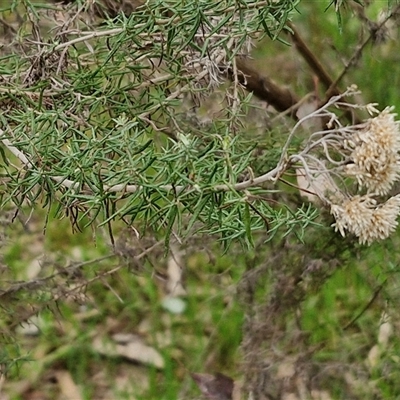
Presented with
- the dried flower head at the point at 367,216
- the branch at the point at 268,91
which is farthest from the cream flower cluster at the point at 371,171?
the branch at the point at 268,91

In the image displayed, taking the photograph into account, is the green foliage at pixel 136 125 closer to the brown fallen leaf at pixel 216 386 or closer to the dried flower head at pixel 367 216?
the dried flower head at pixel 367 216

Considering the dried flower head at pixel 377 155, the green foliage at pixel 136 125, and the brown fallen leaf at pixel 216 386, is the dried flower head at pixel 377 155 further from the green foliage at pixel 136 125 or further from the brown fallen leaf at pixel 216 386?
the brown fallen leaf at pixel 216 386

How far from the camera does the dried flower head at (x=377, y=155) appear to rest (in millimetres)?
611

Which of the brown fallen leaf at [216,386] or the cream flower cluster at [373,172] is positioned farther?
the brown fallen leaf at [216,386]

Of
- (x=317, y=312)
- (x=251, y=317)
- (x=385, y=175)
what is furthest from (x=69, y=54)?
(x=317, y=312)

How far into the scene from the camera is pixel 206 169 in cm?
68

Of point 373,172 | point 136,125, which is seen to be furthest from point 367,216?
point 136,125

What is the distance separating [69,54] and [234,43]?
0.65 feet

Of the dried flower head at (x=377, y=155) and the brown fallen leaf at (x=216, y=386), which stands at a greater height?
the dried flower head at (x=377, y=155)

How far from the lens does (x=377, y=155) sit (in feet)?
2.01

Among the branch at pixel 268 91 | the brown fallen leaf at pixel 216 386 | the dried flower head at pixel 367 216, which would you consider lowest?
the brown fallen leaf at pixel 216 386

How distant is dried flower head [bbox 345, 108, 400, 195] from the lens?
611 millimetres

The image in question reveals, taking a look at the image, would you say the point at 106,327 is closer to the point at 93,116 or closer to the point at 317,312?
the point at 317,312

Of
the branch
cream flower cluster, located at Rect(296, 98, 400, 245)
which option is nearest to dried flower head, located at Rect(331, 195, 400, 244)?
cream flower cluster, located at Rect(296, 98, 400, 245)
